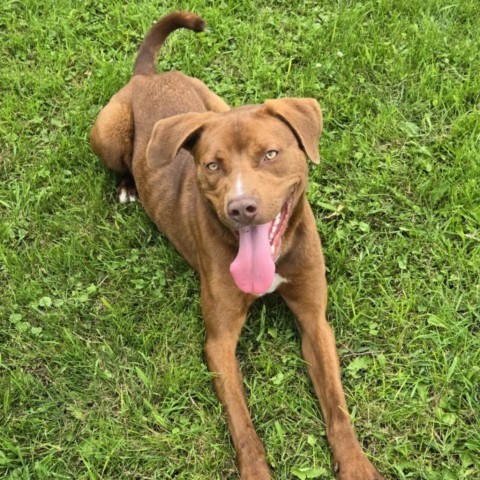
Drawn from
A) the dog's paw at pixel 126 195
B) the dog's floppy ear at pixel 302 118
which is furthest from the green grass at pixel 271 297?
the dog's floppy ear at pixel 302 118

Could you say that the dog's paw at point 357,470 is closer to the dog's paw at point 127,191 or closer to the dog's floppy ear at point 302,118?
the dog's floppy ear at point 302,118

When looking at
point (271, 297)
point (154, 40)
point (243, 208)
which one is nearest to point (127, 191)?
point (154, 40)

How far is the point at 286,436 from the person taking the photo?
4.10 metres

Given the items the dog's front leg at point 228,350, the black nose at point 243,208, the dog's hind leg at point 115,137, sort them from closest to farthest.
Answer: the black nose at point 243,208 < the dog's front leg at point 228,350 < the dog's hind leg at point 115,137

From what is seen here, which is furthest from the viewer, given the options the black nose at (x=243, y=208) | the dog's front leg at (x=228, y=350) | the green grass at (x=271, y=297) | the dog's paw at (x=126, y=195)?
the dog's paw at (x=126, y=195)

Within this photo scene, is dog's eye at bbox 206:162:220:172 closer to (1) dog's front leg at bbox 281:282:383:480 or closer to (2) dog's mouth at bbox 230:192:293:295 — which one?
(2) dog's mouth at bbox 230:192:293:295

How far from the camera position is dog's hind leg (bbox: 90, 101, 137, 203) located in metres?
5.23

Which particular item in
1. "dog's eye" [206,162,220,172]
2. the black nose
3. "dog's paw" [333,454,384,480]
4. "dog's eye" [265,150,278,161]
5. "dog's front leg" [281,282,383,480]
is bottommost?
"dog's paw" [333,454,384,480]

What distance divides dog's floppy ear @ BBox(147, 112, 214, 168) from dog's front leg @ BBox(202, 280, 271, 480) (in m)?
0.84

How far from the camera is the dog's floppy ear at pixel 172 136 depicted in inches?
156

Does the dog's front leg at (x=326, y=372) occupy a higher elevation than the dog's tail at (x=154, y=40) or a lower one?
lower

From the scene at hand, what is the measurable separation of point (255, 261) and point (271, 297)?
753 mm

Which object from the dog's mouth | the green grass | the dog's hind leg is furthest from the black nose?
the dog's hind leg

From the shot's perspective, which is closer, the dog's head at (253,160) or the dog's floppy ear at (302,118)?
the dog's head at (253,160)
